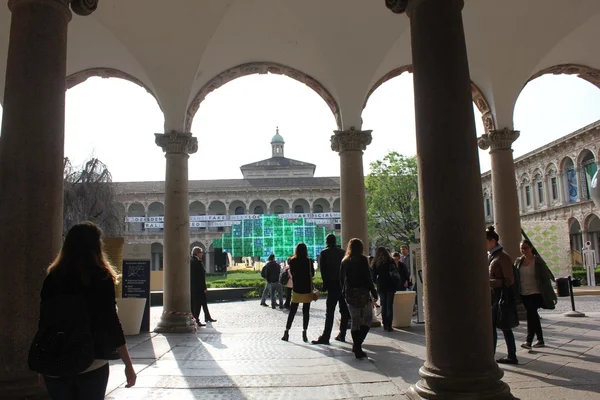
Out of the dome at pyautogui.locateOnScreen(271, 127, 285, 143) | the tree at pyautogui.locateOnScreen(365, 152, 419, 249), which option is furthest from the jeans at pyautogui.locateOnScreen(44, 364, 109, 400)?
the dome at pyautogui.locateOnScreen(271, 127, 285, 143)

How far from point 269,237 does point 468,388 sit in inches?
1213

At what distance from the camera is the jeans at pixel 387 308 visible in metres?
8.34

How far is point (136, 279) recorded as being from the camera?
903 cm

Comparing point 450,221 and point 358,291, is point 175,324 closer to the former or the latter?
A: point 358,291

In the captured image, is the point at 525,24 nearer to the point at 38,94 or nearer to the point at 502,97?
the point at 502,97

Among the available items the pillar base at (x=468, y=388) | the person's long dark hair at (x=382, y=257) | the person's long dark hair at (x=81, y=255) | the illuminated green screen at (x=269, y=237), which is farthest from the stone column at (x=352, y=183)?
the illuminated green screen at (x=269, y=237)

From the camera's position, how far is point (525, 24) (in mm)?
9492

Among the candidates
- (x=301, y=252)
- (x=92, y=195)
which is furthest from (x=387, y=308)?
(x=92, y=195)

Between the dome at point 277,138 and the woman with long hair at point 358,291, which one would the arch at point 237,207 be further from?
the woman with long hair at point 358,291

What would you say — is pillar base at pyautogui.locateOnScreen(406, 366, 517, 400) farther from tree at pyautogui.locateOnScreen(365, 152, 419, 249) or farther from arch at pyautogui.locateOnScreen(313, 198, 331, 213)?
arch at pyautogui.locateOnScreen(313, 198, 331, 213)

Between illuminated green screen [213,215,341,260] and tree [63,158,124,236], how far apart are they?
26.9ft

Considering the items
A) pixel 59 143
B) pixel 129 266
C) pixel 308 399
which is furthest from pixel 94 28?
pixel 308 399

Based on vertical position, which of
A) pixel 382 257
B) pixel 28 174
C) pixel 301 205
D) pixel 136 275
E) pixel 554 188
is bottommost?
pixel 136 275

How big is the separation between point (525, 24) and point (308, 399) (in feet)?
27.1
